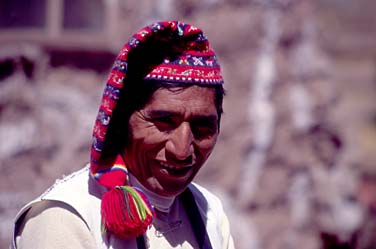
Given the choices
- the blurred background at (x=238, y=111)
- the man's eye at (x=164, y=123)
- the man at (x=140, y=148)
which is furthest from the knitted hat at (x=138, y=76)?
the blurred background at (x=238, y=111)

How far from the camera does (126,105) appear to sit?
221 centimetres

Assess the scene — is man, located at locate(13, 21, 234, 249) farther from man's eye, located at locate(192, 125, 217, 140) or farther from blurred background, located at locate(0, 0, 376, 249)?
blurred background, located at locate(0, 0, 376, 249)

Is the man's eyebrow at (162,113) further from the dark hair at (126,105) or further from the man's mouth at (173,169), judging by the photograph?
the man's mouth at (173,169)

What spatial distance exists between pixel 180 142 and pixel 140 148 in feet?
0.43

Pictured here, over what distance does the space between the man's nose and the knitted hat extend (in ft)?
0.46

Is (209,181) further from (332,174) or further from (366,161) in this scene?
(366,161)

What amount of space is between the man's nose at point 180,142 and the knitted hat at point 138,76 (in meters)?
0.14

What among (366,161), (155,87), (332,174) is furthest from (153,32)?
(366,161)

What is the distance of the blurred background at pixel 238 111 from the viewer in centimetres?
422

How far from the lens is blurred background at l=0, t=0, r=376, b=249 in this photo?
13.8 feet

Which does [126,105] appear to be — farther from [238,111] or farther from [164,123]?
[238,111]

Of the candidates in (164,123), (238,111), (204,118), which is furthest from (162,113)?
(238,111)

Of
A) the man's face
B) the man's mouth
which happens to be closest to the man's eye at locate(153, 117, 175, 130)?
the man's face

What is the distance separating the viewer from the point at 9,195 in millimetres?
4137
